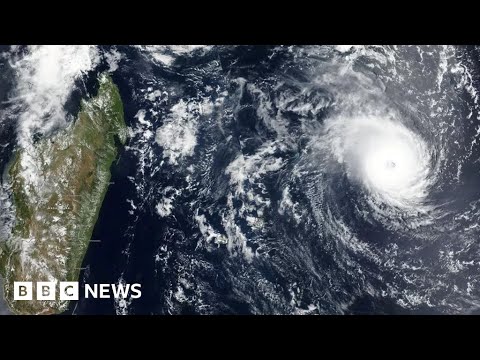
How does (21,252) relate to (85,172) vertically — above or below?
below

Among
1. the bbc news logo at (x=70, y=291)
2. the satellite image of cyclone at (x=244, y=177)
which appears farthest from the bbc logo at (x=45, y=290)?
the satellite image of cyclone at (x=244, y=177)

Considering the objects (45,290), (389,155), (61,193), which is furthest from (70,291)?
(389,155)

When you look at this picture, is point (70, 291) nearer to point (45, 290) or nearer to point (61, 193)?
point (45, 290)

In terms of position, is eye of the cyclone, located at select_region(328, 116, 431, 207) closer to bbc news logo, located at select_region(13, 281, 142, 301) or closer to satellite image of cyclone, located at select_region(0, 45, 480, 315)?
satellite image of cyclone, located at select_region(0, 45, 480, 315)

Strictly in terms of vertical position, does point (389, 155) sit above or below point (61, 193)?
above

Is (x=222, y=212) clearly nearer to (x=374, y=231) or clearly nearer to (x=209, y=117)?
(x=209, y=117)

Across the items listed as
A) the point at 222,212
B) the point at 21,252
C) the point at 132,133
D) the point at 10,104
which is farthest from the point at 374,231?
the point at 10,104

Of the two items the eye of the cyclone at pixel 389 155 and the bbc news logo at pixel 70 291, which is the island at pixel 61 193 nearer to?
the bbc news logo at pixel 70 291

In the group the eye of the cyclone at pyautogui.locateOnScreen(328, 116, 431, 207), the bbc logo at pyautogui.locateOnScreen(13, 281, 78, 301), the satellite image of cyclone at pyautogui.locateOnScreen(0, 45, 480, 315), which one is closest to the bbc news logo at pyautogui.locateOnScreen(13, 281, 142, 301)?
the bbc logo at pyautogui.locateOnScreen(13, 281, 78, 301)
